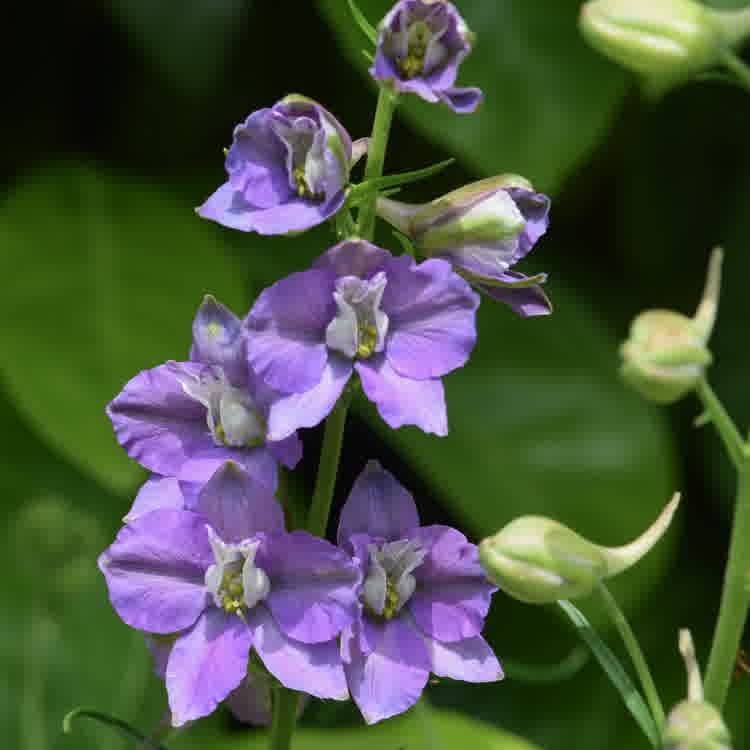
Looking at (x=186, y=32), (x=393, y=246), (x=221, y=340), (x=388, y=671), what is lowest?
(x=393, y=246)

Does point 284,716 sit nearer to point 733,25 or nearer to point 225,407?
point 225,407

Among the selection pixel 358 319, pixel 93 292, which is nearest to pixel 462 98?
pixel 358 319

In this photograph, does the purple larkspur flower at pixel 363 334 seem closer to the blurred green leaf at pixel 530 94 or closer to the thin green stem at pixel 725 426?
the thin green stem at pixel 725 426

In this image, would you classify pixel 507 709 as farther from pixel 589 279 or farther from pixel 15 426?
pixel 15 426

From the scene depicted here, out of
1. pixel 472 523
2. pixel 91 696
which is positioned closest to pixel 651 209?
A: pixel 472 523

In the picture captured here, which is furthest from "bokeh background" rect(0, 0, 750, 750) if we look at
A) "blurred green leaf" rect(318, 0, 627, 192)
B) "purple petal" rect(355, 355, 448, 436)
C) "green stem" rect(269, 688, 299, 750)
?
"purple petal" rect(355, 355, 448, 436)

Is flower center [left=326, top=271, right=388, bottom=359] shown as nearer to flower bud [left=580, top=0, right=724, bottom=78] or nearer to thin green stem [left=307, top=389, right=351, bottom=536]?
thin green stem [left=307, top=389, right=351, bottom=536]

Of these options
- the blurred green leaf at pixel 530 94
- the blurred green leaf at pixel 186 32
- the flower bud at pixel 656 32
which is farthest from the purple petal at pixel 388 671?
the blurred green leaf at pixel 186 32
